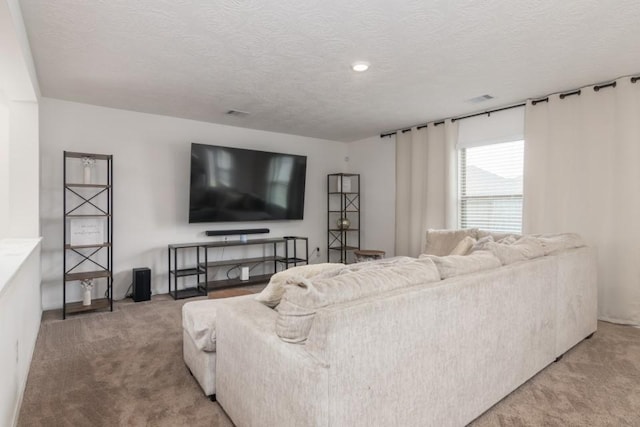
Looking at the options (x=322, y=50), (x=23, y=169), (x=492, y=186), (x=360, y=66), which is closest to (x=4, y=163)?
(x=23, y=169)

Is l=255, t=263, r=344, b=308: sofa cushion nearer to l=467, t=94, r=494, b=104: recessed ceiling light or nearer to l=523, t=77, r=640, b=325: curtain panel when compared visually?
l=467, t=94, r=494, b=104: recessed ceiling light

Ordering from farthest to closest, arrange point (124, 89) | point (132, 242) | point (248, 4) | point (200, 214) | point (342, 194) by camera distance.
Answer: point (342, 194)
point (200, 214)
point (132, 242)
point (124, 89)
point (248, 4)

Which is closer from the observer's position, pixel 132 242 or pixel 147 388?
pixel 147 388

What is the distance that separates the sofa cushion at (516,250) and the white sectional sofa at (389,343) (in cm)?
1

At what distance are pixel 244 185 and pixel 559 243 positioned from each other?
12.7 feet

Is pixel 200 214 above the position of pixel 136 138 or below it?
below

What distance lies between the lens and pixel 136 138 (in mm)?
4523

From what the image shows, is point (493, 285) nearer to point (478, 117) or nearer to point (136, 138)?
point (478, 117)

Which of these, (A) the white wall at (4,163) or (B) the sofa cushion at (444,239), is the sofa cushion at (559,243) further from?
(A) the white wall at (4,163)

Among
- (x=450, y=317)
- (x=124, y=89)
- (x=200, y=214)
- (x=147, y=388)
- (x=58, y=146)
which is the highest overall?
(x=124, y=89)

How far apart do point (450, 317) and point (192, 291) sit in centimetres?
380

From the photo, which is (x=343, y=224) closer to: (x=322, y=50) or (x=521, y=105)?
(x=521, y=105)

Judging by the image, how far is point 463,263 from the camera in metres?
1.96

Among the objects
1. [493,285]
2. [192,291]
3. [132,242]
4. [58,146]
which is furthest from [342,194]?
[493,285]
